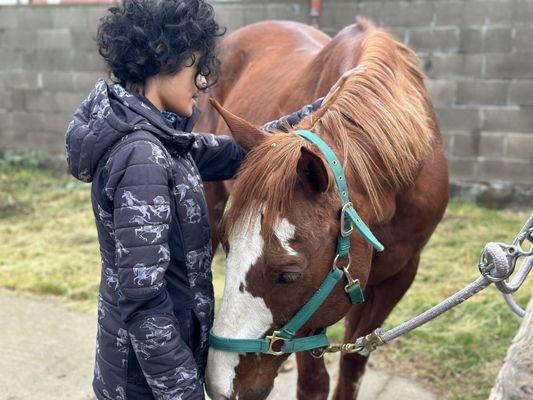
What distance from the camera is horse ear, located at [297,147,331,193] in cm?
153

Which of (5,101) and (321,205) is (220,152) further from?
(5,101)

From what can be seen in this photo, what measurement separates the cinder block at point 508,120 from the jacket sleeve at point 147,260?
14.5ft

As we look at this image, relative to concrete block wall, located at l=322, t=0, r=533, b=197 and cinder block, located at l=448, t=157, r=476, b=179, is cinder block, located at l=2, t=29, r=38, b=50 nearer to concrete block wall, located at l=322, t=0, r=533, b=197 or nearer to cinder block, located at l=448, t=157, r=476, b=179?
concrete block wall, located at l=322, t=0, r=533, b=197

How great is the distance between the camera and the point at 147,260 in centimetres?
147

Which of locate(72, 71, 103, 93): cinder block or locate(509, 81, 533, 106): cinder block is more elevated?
locate(509, 81, 533, 106): cinder block

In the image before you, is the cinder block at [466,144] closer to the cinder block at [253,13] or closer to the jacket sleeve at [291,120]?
the cinder block at [253,13]

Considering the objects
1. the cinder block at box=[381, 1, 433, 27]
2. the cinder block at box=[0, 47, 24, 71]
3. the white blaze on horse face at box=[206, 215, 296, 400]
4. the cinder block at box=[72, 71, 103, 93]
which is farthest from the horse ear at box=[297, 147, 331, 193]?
the cinder block at box=[0, 47, 24, 71]

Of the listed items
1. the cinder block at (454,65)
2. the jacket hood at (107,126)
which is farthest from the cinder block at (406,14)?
the jacket hood at (107,126)

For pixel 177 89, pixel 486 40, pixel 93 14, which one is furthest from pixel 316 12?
A: pixel 177 89

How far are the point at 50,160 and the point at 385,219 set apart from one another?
5844 millimetres

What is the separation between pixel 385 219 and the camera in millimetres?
1929

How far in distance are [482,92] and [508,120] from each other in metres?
0.31

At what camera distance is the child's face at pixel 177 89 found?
1.64 meters

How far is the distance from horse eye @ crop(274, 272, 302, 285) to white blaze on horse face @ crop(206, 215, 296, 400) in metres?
0.06
